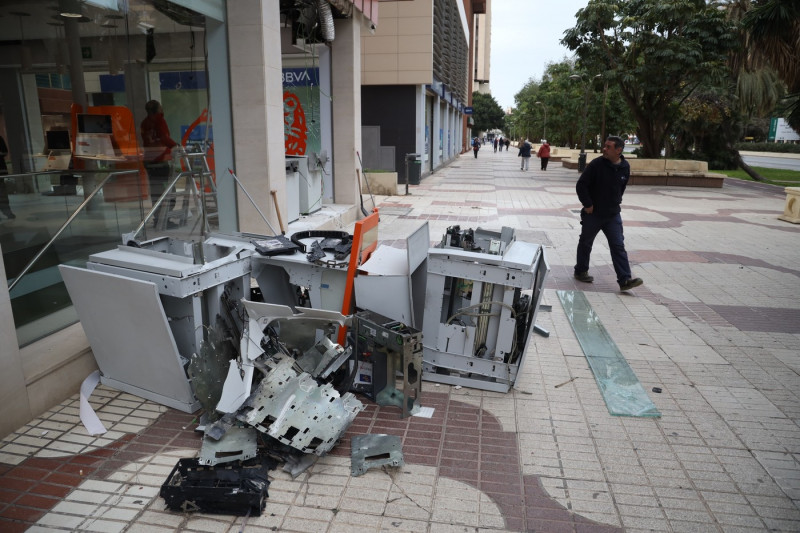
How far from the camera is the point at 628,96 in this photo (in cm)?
2422

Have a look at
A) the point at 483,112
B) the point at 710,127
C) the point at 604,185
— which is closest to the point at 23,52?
the point at 604,185

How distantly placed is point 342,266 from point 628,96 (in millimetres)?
23229

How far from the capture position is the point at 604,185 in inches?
296

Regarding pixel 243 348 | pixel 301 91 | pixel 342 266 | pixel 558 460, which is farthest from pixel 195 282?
pixel 301 91

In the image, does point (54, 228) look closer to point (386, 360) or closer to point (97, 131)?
point (97, 131)

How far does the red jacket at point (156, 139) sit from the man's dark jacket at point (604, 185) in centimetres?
549

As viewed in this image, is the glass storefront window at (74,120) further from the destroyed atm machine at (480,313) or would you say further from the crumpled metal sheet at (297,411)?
the destroyed atm machine at (480,313)

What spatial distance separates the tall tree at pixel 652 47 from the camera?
71.6 ft

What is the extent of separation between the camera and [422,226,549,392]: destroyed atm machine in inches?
174

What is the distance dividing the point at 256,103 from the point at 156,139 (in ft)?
4.66

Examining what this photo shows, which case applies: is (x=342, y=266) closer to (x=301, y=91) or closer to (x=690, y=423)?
(x=690, y=423)

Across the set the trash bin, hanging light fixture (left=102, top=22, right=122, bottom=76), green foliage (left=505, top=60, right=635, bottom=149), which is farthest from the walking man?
green foliage (left=505, top=60, right=635, bottom=149)

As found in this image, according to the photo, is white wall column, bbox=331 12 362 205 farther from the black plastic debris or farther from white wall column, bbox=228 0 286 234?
the black plastic debris

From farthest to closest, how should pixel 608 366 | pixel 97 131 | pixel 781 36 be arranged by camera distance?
pixel 781 36
pixel 97 131
pixel 608 366
